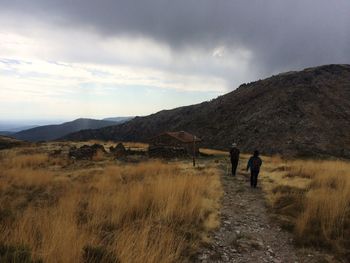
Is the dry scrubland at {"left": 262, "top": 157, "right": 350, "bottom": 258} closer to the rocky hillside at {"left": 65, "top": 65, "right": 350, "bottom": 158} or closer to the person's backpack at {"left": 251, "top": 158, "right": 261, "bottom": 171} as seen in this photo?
the person's backpack at {"left": 251, "top": 158, "right": 261, "bottom": 171}

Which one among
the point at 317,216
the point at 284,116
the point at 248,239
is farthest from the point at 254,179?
the point at 284,116

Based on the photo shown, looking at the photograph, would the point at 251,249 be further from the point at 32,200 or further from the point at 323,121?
the point at 323,121

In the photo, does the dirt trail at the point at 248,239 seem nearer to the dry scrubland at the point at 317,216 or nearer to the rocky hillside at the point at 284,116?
the dry scrubland at the point at 317,216

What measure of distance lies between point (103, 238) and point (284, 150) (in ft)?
148

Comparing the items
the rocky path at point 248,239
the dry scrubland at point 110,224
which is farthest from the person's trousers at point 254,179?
the rocky path at point 248,239

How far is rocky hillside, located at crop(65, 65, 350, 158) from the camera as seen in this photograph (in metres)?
49.6

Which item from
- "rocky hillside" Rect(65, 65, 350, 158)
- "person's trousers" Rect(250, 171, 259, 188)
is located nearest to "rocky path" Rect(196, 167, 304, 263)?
"person's trousers" Rect(250, 171, 259, 188)

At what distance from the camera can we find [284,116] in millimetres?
57781

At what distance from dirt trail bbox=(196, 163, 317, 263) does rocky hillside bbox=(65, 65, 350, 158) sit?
104ft

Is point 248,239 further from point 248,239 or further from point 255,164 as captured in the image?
point 255,164

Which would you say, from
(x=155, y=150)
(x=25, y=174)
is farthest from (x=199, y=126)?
(x=25, y=174)

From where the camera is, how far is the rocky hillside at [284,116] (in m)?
49.6

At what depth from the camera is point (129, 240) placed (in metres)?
5.15

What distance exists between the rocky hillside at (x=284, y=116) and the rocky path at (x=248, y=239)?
31.7 meters
